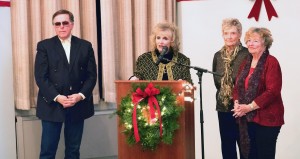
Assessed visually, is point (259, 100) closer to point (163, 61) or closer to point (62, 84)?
point (163, 61)

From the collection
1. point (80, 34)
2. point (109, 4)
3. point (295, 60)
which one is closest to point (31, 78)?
point (80, 34)

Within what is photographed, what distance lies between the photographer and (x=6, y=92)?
171 inches

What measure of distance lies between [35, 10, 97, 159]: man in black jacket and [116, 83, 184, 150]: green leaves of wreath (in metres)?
0.81

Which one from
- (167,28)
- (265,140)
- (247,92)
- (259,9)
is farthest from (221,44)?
(265,140)

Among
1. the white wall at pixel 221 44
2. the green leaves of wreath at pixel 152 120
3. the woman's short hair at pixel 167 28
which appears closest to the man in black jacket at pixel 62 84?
the woman's short hair at pixel 167 28

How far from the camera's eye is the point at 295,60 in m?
4.57

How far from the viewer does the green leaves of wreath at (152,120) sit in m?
3.25

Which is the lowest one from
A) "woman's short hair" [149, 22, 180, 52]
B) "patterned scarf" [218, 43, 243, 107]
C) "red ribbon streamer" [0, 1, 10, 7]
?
"patterned scarf" [218, 43, 243, 107]

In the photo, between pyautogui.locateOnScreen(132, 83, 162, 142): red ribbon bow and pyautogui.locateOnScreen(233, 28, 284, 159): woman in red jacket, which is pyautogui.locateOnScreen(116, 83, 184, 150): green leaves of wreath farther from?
pyautogui.locateOnScreen(233, 28, 284, 159): woman in red jacket

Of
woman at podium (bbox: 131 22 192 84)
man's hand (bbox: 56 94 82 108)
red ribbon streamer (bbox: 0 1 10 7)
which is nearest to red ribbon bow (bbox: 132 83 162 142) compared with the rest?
woman at podium (bbox: 131 22 192 84)

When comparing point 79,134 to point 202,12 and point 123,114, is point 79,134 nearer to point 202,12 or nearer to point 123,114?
point 123,114

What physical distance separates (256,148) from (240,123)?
0.21m

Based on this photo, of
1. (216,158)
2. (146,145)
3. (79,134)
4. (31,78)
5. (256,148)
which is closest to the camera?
(146,145)

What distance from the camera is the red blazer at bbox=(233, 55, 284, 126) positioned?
3391 mm
